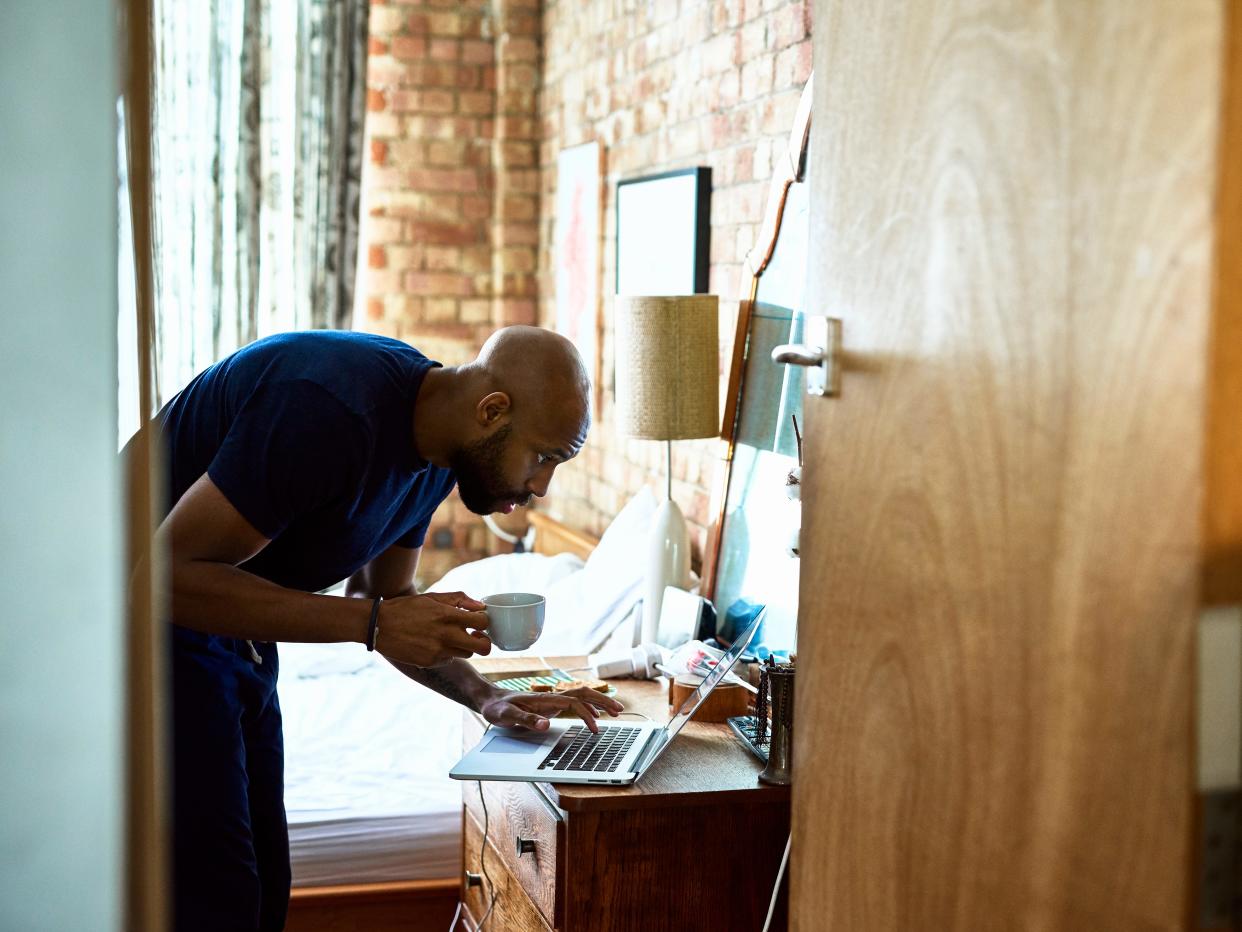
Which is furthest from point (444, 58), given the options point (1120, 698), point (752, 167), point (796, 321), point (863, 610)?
point (1120, 698)

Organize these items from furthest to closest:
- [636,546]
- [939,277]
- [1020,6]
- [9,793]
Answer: [636,546], [939,277], [1020,6], [9,793]

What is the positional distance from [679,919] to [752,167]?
1655 mm

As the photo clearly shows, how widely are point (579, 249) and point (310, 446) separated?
2.53 m

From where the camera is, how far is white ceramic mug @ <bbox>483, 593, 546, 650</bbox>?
1.86 metres

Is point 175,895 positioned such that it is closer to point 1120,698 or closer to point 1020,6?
point 1120,698

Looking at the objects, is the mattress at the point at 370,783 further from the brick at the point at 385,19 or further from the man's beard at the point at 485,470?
the brick at the point at 385,19

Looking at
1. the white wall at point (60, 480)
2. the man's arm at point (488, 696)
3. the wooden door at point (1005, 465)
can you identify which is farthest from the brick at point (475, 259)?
the white wall at point (60, 480)

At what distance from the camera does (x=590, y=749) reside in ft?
6.25

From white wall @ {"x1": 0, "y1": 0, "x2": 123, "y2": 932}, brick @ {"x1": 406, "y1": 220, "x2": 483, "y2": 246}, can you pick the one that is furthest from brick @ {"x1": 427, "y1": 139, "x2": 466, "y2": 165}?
white wall @ {"x1": 0, "y1": 0, "x2": 123, "y2": 932}

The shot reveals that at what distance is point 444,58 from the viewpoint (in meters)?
4.75

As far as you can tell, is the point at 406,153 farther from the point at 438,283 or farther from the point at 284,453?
the point at 284,453

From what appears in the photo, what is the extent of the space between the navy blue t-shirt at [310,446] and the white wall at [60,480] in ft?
3.58

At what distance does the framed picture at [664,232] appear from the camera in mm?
3072

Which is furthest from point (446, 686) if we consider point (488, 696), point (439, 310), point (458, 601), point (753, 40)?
point (439, 310)
